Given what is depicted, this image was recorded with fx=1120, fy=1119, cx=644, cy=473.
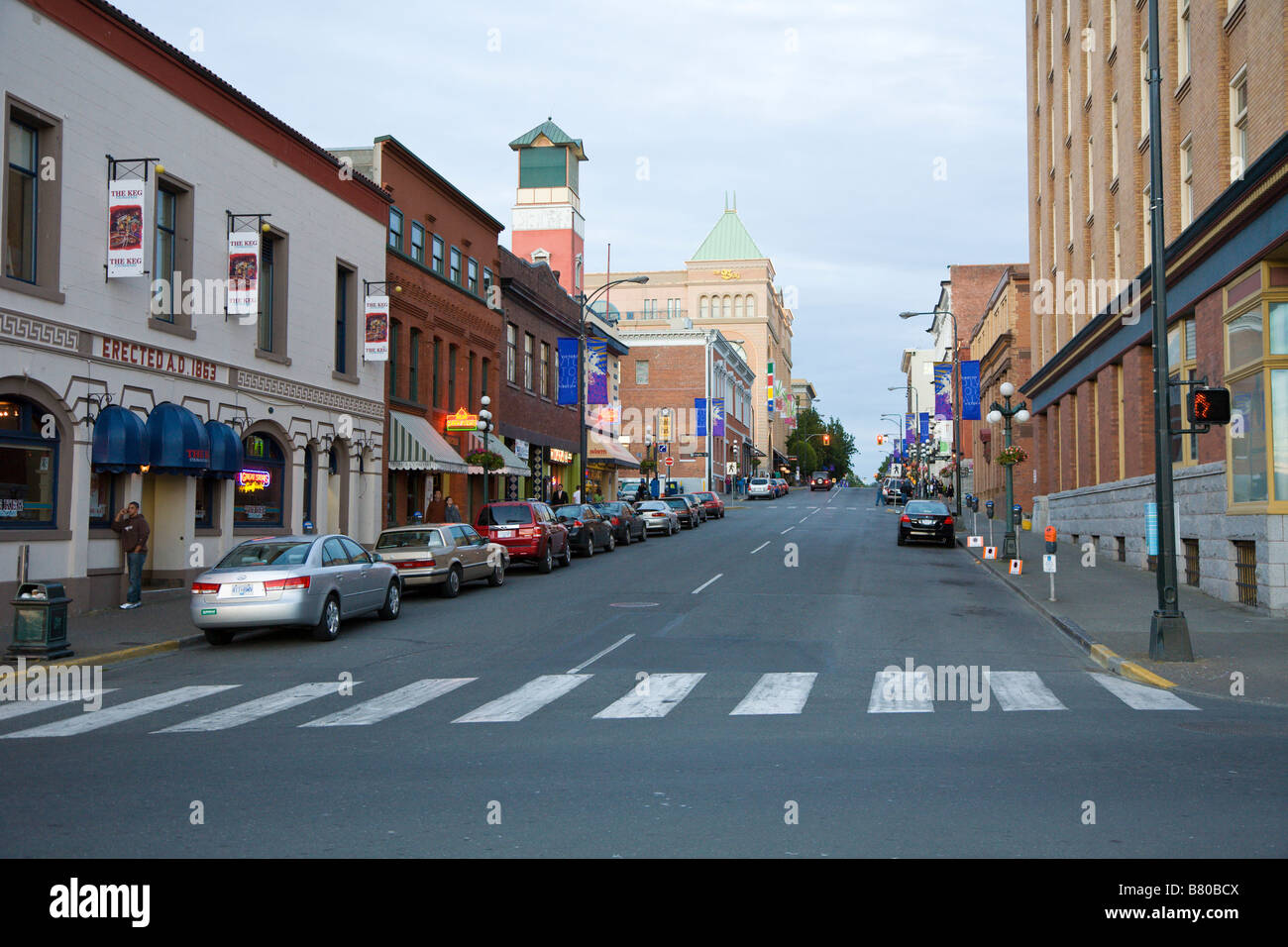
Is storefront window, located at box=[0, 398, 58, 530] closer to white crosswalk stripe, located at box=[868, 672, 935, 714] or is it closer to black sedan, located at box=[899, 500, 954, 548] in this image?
white crosswalk stripe, located at box=[868, 672, 935, 714]

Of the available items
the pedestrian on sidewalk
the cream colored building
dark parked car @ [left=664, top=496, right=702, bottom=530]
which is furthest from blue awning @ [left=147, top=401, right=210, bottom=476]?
the cream colored building

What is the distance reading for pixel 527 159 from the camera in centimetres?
5991

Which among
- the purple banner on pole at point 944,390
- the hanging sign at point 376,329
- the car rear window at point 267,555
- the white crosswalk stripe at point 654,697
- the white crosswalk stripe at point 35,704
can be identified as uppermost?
the purple banner on pole at point 944,390

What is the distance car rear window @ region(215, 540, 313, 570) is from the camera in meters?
16.3

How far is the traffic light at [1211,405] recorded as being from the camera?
14023 millimetres

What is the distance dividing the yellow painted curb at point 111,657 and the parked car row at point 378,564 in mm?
550

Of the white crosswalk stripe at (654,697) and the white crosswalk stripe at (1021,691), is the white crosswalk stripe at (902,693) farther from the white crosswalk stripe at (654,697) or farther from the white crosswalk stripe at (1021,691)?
the white crosswalk stripe at (654,697)

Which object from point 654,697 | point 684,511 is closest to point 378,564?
point 654,697

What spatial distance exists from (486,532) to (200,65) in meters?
12.2

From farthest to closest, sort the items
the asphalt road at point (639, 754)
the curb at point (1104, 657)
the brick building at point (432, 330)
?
the brick building at point (432, 330), the curb at point (1104, 657), the asphalt road at point (639, 754)

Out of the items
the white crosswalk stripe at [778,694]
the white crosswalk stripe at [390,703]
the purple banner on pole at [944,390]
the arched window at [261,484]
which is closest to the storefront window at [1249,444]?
the white crosswalk stripe at [778,694]

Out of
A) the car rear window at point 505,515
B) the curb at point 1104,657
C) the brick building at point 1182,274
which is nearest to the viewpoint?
the curb at point 1104,657

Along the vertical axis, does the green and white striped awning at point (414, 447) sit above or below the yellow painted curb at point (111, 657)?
above

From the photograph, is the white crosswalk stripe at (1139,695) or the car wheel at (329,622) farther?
the car wheel at (329,622)
